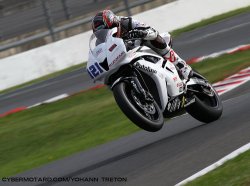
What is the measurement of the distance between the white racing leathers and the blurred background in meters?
12.7

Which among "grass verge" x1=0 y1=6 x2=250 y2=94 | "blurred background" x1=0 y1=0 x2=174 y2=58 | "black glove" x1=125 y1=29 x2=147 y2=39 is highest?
"black glove" x1=125 y1=29 x2=147 y2=39

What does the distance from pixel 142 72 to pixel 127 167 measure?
1.36 meters

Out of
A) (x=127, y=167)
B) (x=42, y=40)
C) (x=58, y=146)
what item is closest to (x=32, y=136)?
(x=58, y=146)

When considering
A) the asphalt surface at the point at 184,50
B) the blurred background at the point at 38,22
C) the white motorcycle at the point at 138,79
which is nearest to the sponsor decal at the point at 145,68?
the white motorcycle at the point at 138,79

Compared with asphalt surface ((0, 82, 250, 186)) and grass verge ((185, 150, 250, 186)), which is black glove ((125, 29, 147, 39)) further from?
grass verge ((185, 150, 250, 186))

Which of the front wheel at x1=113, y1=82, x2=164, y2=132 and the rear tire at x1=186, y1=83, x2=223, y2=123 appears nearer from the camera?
the front wheel at x1=113, y1=82, x2=164, y2=132

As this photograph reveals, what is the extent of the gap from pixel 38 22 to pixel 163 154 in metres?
14.4

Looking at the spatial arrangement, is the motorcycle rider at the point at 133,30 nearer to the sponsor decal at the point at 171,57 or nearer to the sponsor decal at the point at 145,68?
the sponsor decal at the point at 171,57

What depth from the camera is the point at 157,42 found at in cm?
877

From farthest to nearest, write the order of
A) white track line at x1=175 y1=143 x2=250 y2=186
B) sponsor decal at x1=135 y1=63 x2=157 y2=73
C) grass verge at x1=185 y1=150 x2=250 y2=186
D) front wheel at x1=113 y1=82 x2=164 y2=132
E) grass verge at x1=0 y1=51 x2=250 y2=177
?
grass verge at x1=0 y1=51 x2=250 y2=177 → sponsor decal at x1=135 y1=63 x2=157 y2=73 → front wheel at x1=113 y1=82 x2=164 y2=132 → white track line at x1=175 y1=143 x2=250 y2=186 → grass verge at x1=185 y1=150 x2=250 y2=186

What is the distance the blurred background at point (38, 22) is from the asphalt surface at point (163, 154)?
38.3 ft

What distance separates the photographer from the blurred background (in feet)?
69.5

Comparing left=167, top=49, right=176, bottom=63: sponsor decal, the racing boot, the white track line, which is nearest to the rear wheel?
the racing boot

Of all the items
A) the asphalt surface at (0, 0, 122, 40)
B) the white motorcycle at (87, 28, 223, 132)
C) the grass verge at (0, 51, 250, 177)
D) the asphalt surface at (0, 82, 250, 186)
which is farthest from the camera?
the asphalt surface at (0, 0, 122, 40)
